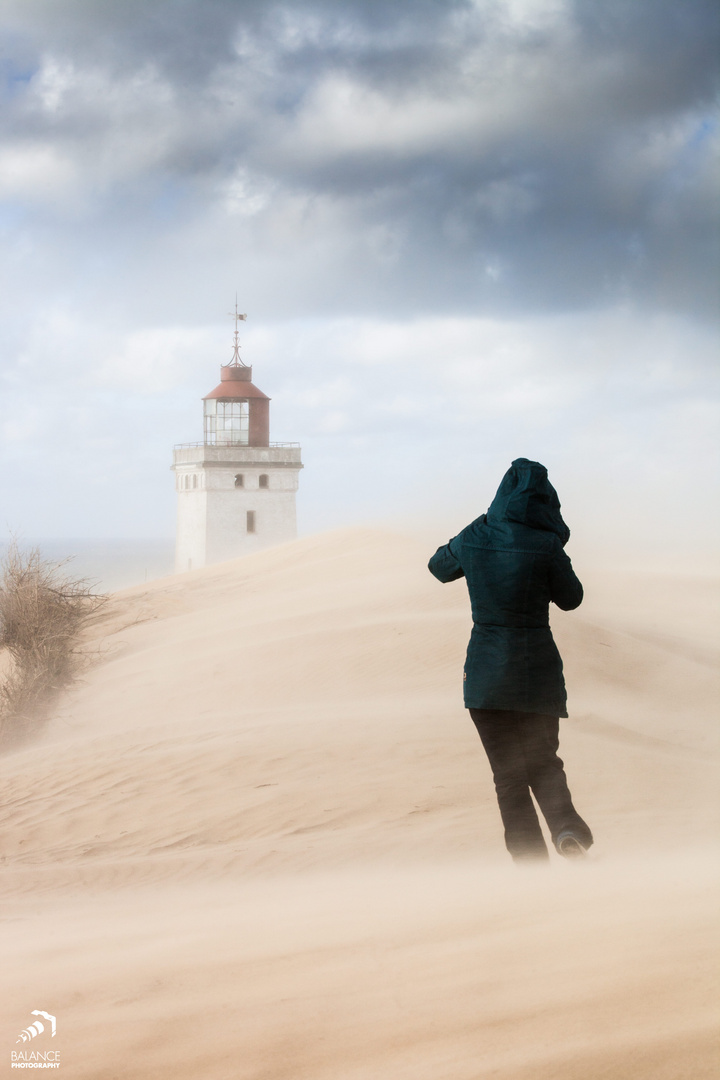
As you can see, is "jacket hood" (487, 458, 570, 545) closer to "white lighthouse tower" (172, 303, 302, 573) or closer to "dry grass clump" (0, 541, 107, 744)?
"dry grass clump" (0, 541, 107, 744)

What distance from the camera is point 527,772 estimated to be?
426 centimetres

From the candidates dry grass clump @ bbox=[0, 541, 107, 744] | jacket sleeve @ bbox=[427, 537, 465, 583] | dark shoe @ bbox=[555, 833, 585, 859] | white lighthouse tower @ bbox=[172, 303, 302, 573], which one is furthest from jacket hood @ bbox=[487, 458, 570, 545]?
white lighthouse tower @ bbox=[172, 303, 302, 573]

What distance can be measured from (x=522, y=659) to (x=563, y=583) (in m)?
0.40

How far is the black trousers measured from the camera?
419 cm

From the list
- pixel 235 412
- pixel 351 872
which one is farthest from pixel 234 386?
pixel 351 872

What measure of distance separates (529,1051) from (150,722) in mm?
8834

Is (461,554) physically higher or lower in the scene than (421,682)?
higher

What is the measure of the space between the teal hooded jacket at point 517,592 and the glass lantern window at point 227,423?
37890 millimetres

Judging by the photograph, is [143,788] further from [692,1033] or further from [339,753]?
[692,1033]

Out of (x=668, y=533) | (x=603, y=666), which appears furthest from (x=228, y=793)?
(x=668, y=533)

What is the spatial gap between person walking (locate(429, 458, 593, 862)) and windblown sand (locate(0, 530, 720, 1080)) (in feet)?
0.88

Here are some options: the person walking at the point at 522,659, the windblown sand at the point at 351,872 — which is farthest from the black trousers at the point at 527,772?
the windblown sand at the point at 351,872

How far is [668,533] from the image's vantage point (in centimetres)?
6588

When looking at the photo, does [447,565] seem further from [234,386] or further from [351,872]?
[234,386]
